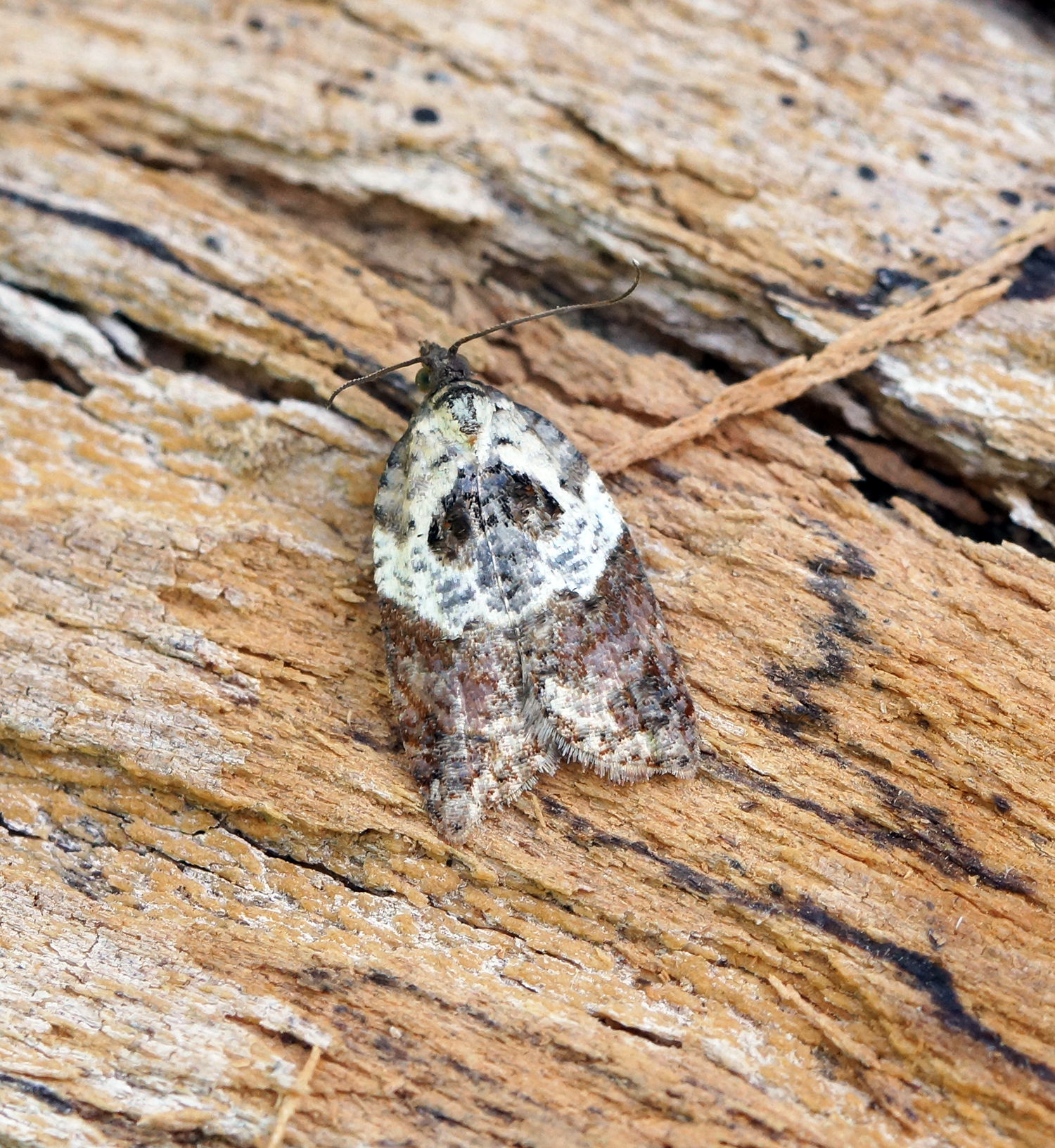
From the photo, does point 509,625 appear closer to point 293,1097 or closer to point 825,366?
point 293,1097

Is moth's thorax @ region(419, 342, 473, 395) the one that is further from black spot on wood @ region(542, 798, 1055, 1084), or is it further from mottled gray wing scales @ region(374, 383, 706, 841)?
black spot on wood @ region(542, 798, 1055, 1084)

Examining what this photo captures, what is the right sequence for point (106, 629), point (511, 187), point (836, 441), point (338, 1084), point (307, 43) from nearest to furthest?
1. point (338, 1084)
2. point (106, 629)
3. point (836, 441)
4. point (511, 187)
5. point (307, 43)

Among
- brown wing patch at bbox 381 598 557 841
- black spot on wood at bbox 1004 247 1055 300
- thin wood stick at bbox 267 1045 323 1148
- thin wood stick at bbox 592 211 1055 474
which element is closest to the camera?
thin wood stick at bbox 267 1045 323 1148

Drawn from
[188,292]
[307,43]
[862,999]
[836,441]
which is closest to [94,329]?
[188,292]

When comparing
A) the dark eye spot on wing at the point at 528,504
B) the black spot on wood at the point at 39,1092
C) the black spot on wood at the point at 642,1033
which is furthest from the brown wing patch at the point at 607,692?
the black spot on wood at the point at 39,1092

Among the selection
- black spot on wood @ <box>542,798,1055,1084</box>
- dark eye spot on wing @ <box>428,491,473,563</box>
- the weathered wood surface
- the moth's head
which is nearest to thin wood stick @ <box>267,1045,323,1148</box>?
the weathered wood surface

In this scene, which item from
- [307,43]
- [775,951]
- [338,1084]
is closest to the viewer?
[338,1084]

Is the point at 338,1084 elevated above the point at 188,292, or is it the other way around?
the point at 188,292

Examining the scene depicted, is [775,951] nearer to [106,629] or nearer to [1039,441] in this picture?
[1039,441]
